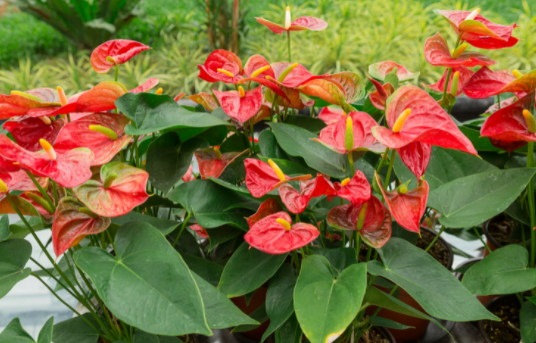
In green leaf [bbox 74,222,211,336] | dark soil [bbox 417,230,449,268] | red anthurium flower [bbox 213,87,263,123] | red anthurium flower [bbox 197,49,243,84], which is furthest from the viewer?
dark soil [bbox 417,230,449,268]

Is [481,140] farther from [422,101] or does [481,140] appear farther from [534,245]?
→ [422,101]

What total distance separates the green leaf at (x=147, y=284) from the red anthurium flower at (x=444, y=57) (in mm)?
475

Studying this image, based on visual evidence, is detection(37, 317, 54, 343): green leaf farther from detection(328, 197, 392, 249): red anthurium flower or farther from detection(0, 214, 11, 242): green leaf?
detection(328, 197, 392, 249): red anthurium flower

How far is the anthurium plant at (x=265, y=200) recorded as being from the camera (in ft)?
1.51

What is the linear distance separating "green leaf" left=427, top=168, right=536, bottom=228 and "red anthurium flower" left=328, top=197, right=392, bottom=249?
0.10m

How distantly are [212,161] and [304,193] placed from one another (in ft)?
0.70

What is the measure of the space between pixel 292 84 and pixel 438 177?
30cm

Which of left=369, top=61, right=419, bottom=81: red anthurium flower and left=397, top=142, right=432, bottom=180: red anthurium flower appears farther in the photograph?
left=369, top=61, right=419, bottom=81: red anthurium flower

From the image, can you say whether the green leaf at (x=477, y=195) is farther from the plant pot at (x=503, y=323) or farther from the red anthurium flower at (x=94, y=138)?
the red anthurium flower at (x=94, y=138)

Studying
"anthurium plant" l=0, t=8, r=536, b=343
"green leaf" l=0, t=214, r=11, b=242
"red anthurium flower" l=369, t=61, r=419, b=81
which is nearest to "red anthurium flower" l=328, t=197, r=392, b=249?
"anthurium plant" l=0, t=8, r=536, b=343

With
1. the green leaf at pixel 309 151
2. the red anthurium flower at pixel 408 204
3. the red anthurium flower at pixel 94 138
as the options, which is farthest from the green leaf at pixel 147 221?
the red anthurium flower at pixel 408 204

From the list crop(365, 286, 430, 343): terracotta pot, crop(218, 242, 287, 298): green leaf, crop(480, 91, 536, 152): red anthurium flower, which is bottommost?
crop(365, 286, 430, 343): terracotta pot

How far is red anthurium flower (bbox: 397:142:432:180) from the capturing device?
0.50 m

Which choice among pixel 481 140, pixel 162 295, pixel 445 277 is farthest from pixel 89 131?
pixel 481 140
